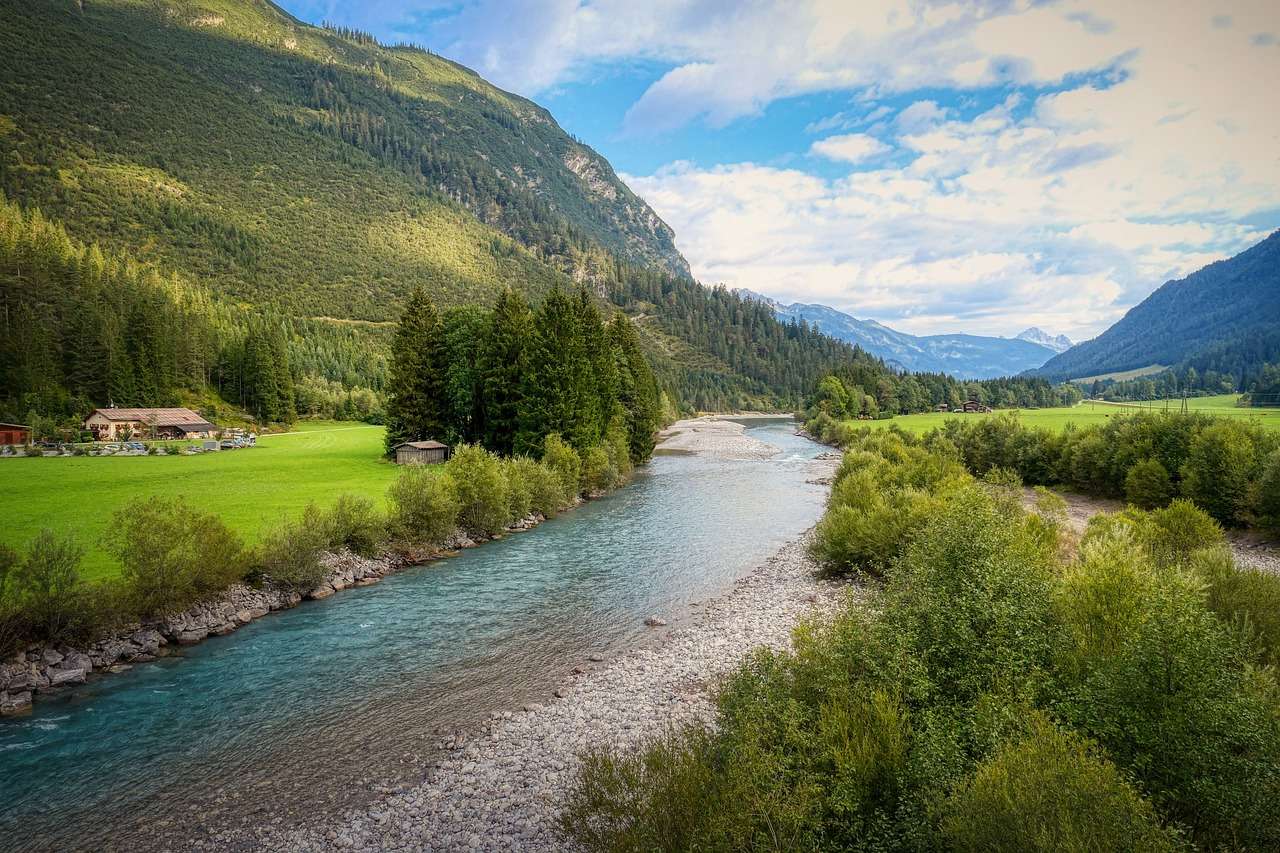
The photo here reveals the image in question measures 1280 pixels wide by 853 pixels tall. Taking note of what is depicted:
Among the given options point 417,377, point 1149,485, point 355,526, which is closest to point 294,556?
point 355,526

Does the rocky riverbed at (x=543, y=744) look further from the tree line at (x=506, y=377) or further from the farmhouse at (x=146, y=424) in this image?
the farmhouse at (x=146, y=424)

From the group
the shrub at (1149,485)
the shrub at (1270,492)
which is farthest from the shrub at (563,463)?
the shrub at (1270,492)

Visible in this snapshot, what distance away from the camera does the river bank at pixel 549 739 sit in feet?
38.8

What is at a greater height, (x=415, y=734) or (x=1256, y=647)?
(x=1256, y=647)

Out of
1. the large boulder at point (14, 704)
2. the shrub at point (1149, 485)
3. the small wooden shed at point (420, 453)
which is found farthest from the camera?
the small wooden shed at point (420, 453)

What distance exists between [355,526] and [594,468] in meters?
24.0

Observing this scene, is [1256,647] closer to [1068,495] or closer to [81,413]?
[1068,495]

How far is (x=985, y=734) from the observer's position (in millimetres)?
8312

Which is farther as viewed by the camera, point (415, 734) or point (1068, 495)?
point (1068, 495)

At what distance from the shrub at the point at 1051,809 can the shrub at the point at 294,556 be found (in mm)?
26683

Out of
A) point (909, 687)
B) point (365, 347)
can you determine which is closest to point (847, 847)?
point (909, 687)

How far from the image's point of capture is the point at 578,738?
15.0m

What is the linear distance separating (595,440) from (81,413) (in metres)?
71.5

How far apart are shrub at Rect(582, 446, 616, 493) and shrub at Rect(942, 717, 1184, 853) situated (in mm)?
A: 45067
